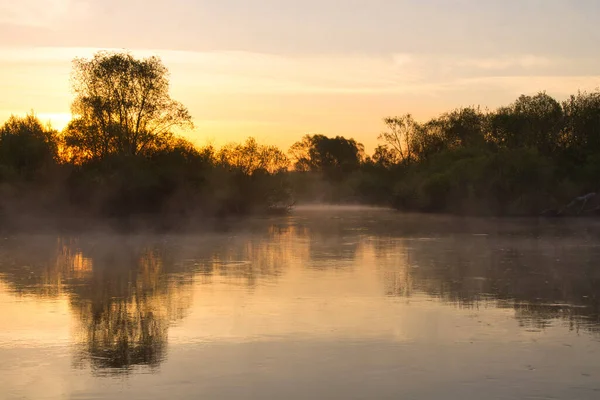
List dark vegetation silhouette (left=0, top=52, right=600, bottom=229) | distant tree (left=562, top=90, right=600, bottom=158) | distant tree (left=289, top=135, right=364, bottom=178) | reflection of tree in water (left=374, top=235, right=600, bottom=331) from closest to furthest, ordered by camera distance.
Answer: reflection of tree in water (left=374, top=235, right=600, bottom=331) < dark vegetation silhouette (left=0, top=52, right=600, bottom=229) < distant tree (left=562, top=90, right=600, bottom=158) < distant tree (left=289, top=135, right=364, bottom=178)

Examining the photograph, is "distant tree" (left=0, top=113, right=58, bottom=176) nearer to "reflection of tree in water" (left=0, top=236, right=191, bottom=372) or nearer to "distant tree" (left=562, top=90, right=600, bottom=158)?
"reflection of tree in water" (left=0, top=236, right=191, bottom=372)

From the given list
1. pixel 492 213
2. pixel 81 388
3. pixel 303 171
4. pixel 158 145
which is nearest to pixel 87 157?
pixel 158 145

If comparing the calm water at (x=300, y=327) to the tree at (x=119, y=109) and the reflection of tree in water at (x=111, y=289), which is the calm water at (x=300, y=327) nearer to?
the reflection of tree in water at (x=111, y=289)

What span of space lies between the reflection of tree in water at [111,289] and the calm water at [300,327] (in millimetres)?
50

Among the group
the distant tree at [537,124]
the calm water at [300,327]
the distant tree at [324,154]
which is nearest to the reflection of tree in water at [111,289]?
the calm water at [300,327]

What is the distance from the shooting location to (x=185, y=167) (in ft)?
227

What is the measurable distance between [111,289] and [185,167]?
2016 inches

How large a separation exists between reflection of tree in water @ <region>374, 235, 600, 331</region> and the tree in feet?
123

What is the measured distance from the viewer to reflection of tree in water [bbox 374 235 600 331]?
51.1 feet

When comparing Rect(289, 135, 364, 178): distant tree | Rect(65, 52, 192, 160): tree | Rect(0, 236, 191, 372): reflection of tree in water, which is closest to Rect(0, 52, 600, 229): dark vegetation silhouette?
Rect(65, 52, 192, 160): tree

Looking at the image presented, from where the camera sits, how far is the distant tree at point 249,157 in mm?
77875

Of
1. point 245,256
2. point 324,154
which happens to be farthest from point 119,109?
point 324,154

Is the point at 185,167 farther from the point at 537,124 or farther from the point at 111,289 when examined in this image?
the point at 111,289

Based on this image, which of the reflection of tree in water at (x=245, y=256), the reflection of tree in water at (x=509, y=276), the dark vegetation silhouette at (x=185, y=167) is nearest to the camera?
the reflection of tree in water at (x=509, y=276)
